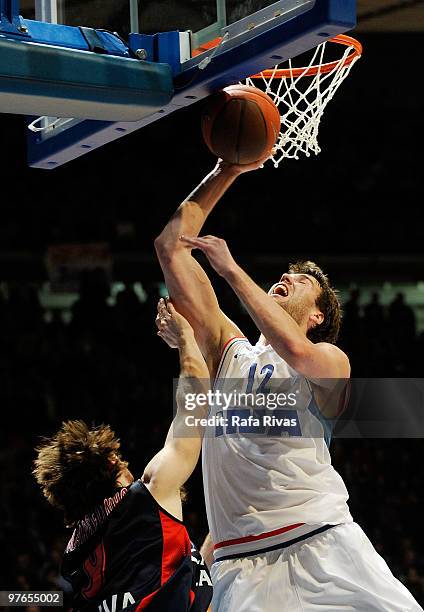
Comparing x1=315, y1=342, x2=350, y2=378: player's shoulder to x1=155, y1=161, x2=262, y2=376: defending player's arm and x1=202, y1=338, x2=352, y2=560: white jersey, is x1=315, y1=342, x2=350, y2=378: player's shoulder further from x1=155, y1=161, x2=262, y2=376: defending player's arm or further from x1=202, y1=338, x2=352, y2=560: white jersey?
x1=155, y1=161, x2=262, y2=376: defending player's arm

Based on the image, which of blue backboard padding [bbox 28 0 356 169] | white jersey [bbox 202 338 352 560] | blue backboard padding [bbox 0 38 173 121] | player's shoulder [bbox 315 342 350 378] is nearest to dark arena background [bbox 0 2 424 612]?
white jersey [bbox 202 338 352 560]

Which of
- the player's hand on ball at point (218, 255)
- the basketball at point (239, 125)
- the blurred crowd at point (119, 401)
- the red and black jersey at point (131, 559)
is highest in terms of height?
the basketball at point (239, 125)

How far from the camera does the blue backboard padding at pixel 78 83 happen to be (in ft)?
9.75

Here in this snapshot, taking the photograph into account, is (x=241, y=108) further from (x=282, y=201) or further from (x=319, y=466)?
(x=282, y=201)

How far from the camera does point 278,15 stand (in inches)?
118

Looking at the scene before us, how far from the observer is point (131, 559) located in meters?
3.33

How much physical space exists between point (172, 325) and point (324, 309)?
1.89 feet

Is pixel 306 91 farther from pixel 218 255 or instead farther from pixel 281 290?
pixel 218 255

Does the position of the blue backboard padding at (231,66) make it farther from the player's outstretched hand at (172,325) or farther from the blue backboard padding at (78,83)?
the player's outstretched hand at (172,325)

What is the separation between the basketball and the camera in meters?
3.44

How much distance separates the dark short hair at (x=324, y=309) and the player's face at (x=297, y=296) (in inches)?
1.3

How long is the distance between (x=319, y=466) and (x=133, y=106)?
1368 millimetres

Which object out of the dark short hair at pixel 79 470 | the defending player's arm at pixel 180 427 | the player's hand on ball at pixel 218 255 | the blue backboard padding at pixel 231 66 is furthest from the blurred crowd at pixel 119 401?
the player's hand on ball at pixel 218 255

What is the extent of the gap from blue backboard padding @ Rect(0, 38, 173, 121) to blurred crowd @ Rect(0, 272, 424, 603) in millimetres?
4826
